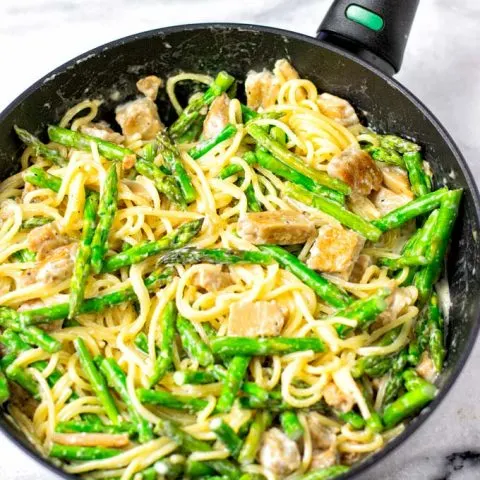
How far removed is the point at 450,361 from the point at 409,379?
8.3 inches

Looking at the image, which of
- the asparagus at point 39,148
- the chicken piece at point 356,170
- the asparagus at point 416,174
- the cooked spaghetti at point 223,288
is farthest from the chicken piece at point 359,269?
the asparagus at point 39,148

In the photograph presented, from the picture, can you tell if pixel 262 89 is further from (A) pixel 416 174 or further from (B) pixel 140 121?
(A) pixel 416 174

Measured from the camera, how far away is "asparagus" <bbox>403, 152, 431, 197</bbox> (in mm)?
4129

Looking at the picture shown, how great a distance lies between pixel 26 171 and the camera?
4.22 meters

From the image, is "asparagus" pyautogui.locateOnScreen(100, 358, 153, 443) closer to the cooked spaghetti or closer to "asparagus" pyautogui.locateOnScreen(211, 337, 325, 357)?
the cooked spaghetti

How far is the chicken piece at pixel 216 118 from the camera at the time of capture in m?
4.29

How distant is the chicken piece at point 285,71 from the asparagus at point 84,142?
2.99ft

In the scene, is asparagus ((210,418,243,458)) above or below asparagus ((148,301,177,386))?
below

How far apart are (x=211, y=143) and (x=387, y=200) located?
0.95 meters

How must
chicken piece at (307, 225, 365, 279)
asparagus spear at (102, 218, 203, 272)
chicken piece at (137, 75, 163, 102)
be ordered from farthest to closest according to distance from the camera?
1. chicken piece at (137, 75, 163, 102)
2. asparagus spear at (102, 218, 203, 272)
3. chicken piece at (307, 225, 365, 279)

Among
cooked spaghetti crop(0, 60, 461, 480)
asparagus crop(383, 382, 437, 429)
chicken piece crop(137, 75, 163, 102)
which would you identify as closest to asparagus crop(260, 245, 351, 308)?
cooked spaghetti crop(0, 60, 461, 480)

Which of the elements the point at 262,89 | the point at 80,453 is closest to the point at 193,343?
the point at 80,453

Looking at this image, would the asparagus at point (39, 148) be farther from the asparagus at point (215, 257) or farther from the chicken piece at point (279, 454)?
the chicken piece at point (279, 454)

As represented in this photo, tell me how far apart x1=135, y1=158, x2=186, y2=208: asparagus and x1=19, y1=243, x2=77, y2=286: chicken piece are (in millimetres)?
533
